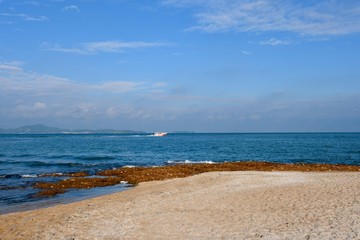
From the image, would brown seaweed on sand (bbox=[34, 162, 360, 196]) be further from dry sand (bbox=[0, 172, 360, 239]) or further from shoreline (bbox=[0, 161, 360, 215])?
dry sand (bbox=[0, 172, 360, 239])

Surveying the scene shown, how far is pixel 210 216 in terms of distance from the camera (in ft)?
46.9

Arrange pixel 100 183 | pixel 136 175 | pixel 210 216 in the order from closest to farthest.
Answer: pixel 210 216
pixel 100 183
pixel 136 175

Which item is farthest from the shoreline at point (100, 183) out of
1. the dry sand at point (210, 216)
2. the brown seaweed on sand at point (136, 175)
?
the dry sand at point (210, 216)

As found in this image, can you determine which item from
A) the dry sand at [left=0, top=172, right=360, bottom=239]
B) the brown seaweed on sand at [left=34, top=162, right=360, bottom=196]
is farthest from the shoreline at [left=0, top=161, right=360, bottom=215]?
the dry sand at [left=0, top=172, right=360, bottom=239]

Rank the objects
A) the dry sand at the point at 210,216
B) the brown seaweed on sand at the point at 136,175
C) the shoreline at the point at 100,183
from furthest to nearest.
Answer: the brown seaweed on sand at the point at 136,175 → the shoreline at the point at 100,183 → the dry sand at the point at 210,216

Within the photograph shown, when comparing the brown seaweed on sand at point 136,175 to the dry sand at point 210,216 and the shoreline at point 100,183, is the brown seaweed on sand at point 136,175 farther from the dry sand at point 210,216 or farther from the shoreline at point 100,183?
the dry sand at point 210,216

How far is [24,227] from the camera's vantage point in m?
13.9

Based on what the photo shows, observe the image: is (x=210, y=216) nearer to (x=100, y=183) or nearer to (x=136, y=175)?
(x=100, y=183)

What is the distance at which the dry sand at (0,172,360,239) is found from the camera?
38.9ft

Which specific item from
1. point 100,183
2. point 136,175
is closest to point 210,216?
point 100,183

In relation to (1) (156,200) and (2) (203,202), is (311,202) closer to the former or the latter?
(2) (203,202)

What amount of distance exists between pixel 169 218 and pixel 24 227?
18.0ft

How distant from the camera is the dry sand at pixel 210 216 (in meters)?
11.9

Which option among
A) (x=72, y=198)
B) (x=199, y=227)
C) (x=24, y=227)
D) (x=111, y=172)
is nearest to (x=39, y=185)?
(x=72, y=198)
